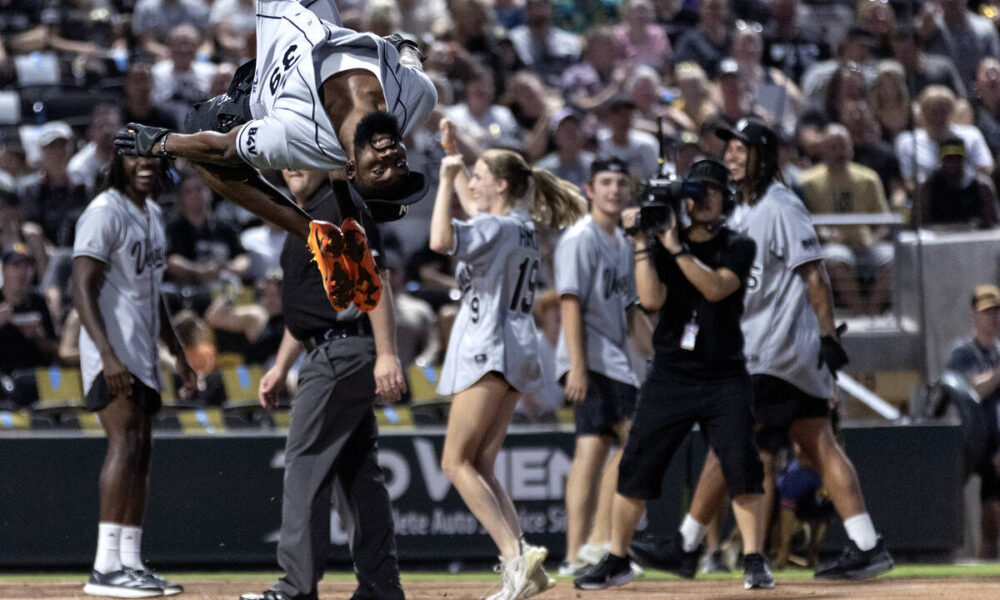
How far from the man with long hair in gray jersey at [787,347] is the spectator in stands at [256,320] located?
14.4 feet

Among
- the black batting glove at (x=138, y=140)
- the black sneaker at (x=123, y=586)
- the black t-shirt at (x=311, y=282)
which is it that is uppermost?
the black batting glove at (x=138, y=140)

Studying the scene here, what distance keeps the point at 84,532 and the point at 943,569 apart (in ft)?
18.4

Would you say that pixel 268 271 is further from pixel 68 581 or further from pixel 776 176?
pixel 776 176

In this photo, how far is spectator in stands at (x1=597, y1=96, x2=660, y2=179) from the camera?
12.5 metres

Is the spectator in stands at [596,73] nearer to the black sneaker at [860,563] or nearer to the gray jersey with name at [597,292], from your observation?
the gray jersey with name at [597,292]

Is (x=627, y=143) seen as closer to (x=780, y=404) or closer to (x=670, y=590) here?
(x=780, y=404)

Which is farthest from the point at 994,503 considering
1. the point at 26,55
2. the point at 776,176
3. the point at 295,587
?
the point at 26,55

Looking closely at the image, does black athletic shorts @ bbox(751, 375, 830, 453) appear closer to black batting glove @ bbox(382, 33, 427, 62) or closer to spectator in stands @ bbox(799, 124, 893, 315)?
black batting glove @ bbox(382, 33, 427, 62)

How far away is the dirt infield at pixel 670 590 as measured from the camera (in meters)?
6.98

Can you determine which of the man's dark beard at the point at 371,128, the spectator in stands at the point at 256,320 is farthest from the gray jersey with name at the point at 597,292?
the spectator in stands at the point at 256,320

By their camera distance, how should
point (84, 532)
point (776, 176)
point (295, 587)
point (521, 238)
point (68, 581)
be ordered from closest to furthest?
1. point (295, 587)
2. point (521, 238)
3. point (776, 176)
4. point (68, 581)
5. point (84, 532)

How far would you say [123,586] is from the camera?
23.6ft

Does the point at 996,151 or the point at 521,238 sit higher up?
the point at 996,151

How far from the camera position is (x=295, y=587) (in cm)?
595
